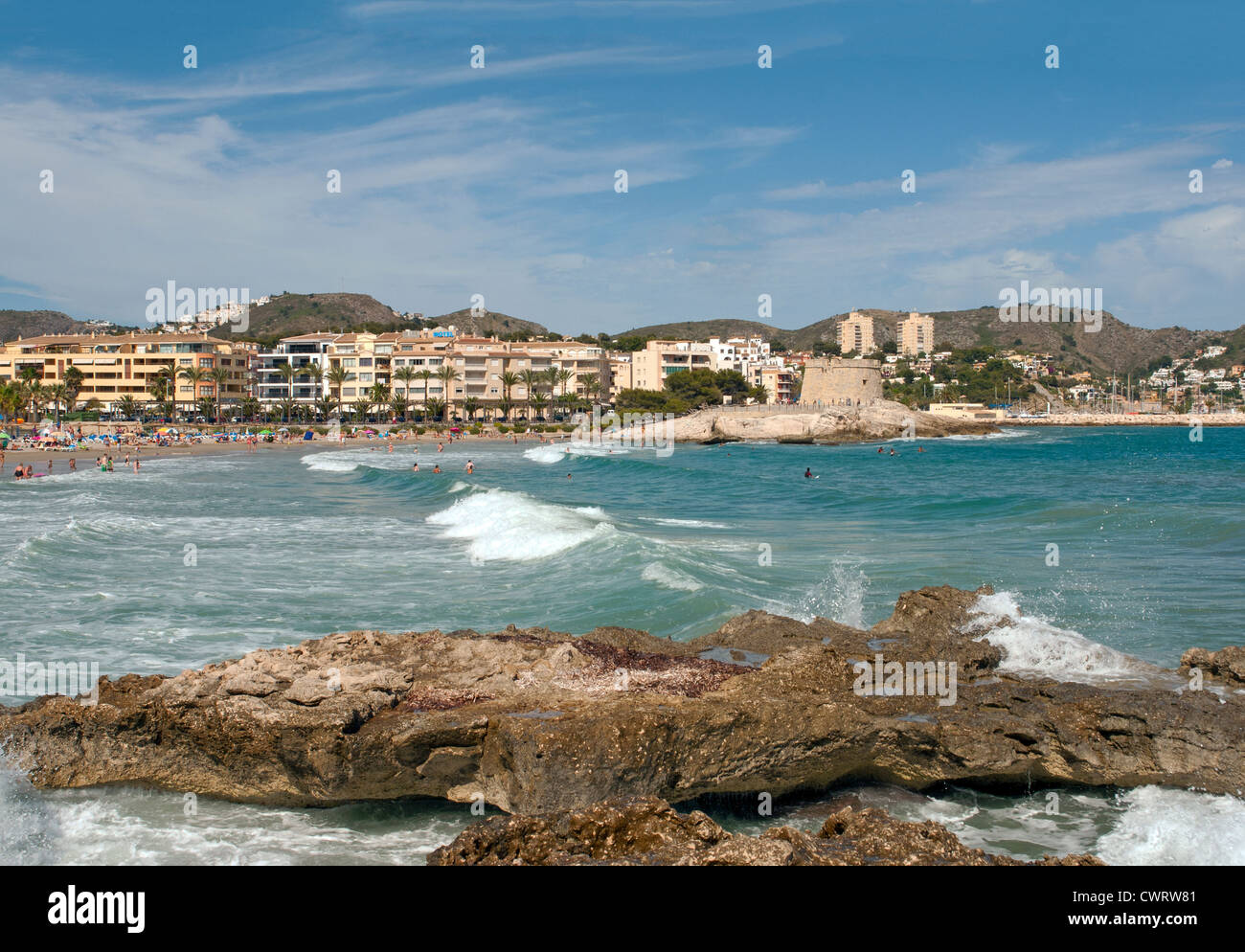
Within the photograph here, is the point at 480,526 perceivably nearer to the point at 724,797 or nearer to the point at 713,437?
the point at 724,797

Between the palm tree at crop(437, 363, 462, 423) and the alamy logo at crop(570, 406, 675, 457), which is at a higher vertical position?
the palm tree at crop(437, 363, 462, 423)

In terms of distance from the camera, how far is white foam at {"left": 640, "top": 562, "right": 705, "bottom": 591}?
1861 centimetres

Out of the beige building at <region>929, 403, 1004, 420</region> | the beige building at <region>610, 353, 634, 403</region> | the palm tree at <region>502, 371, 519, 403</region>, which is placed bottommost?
the beige building at <region>929, 403, 1004, 420</region>

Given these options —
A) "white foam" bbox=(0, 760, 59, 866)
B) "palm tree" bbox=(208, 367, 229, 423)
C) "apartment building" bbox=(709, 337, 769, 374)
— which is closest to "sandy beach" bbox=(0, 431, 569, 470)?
"palm tree" bbox=(208, 367, 229, 423)

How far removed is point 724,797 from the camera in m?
8.88

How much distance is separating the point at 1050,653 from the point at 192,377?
379 ft

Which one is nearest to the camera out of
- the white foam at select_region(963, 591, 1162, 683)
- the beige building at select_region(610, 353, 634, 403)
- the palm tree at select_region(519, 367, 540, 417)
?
the white foam at select_region(963, 591, 1162, 683)

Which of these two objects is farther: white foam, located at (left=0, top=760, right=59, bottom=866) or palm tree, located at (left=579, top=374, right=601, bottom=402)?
palm tree, located at (left=579, top=374, right=601, bottom=402)

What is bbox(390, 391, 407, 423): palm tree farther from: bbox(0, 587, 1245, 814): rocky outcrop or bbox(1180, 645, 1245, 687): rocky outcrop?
bbox(1180, 645, 1245, 687): rocky outcrop

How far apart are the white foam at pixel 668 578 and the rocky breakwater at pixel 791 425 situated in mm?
80278

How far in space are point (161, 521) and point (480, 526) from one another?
10196mm

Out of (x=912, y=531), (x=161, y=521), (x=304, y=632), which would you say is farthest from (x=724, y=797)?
(x=161, y=521)

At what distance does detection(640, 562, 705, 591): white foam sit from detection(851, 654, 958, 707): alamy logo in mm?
7278

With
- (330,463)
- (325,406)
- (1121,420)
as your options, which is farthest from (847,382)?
(1121,420)
